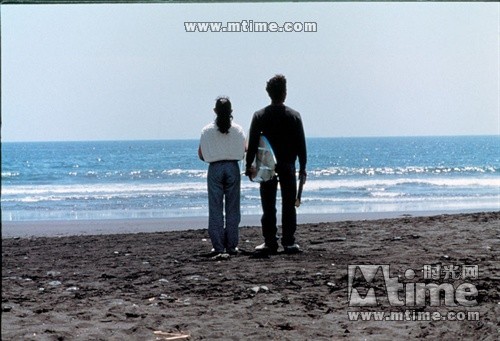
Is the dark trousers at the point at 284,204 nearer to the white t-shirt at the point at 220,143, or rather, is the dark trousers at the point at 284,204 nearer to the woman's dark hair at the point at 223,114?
the white t-shirt at the point at 220,143

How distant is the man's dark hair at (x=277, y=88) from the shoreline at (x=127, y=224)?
510cm

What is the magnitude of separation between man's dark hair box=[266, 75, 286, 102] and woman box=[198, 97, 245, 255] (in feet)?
1.39

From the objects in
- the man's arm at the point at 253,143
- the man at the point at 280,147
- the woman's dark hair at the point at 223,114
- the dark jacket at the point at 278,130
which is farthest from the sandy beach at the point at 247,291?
the woman's dark hair at the point at 223,114

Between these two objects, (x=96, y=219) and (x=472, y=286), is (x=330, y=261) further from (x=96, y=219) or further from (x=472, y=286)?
(x=96, y=219)

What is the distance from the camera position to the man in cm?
676

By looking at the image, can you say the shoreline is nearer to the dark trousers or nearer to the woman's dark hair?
the dark trousers

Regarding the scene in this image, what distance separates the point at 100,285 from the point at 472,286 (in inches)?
113

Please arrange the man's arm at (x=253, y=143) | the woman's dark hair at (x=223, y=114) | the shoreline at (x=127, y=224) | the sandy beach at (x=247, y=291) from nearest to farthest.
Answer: the sandy beach at (x=247, y=291) < the woman's dark hair at (x=223, y=114) < the man's arm at (x=253, y=143) < the shoreline at (x=127, y=224)

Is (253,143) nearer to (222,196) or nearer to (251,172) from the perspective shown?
(251,172)

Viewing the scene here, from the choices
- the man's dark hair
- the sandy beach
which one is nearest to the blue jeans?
the sandy beach

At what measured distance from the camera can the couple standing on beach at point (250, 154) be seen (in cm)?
673

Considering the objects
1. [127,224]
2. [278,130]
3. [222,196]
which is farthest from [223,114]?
[127,224]

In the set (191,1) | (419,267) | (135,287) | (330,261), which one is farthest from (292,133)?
(191,1)

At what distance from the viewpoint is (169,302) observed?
4980mm
